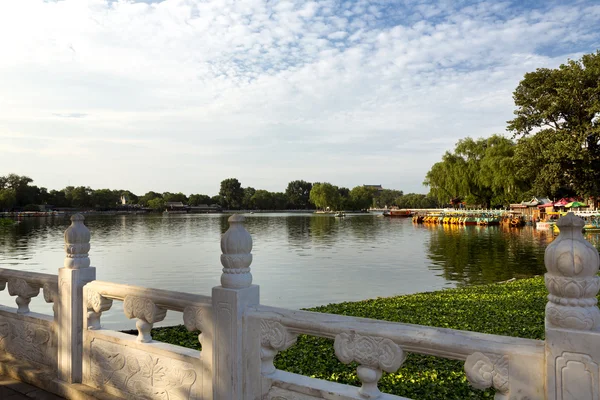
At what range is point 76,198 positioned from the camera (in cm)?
11862

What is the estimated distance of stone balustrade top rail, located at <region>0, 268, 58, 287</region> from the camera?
13.1 feet

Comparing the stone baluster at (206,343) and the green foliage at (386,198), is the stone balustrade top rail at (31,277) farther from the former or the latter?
the green foliage at (386,198)

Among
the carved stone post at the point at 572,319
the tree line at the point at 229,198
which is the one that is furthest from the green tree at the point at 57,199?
the carved stone post at the point at 572,319

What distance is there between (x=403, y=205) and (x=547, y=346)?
14936 cm

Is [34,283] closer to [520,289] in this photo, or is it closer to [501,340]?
[501,340]

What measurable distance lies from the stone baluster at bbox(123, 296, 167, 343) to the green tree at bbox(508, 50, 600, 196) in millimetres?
17176

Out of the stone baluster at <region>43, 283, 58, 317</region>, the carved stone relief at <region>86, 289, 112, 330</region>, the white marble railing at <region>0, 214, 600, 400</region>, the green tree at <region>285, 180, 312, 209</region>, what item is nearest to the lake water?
the stone baluster at <region>43, 283, 58, 317</region>

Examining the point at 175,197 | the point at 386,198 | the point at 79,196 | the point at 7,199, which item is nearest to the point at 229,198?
the point at 175,197

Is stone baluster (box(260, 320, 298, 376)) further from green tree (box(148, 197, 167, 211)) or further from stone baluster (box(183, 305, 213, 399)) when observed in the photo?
green tree (box(148, 197, 167, 211))

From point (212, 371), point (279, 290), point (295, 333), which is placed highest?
point (295, 333)

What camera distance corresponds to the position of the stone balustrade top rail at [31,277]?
157 inches

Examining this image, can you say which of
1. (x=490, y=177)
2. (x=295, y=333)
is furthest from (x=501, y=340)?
(x=490, y=177)

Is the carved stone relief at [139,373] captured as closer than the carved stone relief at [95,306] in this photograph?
Yes

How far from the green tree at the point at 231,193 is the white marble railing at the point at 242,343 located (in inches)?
5932
